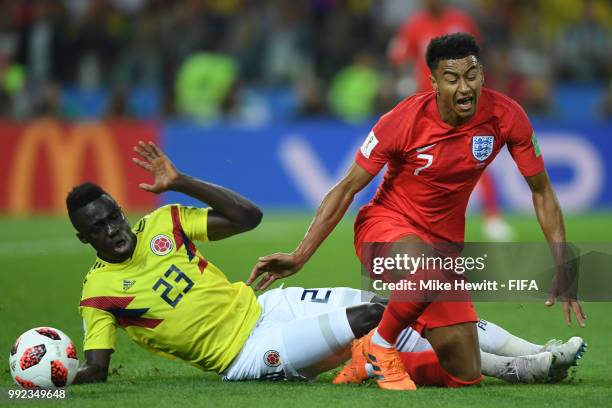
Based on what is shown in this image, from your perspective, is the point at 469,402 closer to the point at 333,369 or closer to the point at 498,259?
the point at 333,369

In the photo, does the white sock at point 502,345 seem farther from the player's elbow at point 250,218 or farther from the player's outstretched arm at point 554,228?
the player's elbow at point 250,218

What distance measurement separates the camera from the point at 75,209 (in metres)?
6.29

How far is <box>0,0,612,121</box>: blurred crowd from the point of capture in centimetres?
1859

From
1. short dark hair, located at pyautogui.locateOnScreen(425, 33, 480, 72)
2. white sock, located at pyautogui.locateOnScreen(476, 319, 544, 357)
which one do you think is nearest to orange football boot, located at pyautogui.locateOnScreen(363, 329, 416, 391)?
white sock, located at pyautogui.locateOnScreen(476, 319, 544, 357)

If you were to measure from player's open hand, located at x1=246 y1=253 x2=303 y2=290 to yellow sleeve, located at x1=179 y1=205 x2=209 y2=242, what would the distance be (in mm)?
716

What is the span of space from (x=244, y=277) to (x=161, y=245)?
4283 millimetres

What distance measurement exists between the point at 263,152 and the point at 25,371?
35.5ft

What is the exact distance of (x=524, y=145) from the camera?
20.9ft

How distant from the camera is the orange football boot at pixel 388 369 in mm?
6086

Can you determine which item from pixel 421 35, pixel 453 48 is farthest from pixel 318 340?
pixel 421 35

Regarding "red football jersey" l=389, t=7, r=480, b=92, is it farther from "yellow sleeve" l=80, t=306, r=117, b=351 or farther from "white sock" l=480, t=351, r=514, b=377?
"yellow sleeve" l=80, t=306, r=117, b=351

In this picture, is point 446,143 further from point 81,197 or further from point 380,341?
point 81,197

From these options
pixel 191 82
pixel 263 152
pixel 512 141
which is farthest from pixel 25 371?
pixel 191 82

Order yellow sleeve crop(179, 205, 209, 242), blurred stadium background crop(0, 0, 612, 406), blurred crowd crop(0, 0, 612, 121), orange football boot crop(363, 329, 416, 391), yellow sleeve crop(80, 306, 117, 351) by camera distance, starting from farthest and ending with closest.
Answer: blurred crowd crop(0, 0, 612, 121), blurred stadium background crop(0, 0, 612, 406), yellow sleeve crop(179, 205, 209, 242), yellow sleeve crop(80, 306, 117, 351), orange football boot crop(363, 329, 416, 391)
